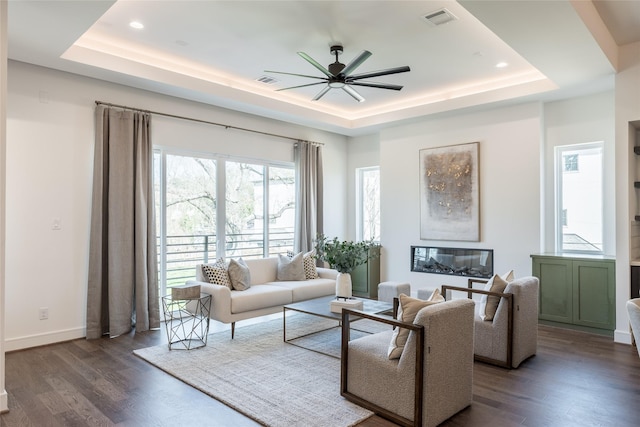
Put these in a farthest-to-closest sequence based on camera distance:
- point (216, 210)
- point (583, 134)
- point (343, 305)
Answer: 1. point (216, 210)
2. point (583, 134)
3. point (343, 305)

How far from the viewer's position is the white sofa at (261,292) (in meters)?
4.50

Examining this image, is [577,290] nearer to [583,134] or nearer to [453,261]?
[453,261]

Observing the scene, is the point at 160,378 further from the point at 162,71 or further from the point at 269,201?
the point at 269,201

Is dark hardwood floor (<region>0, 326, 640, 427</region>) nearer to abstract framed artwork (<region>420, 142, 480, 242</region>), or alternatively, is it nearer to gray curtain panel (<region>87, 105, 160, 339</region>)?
gray curtain panel (<region>87, 105, 160, 339</region>)

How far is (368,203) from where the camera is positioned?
25.9 feet

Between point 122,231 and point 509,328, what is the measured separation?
13.6ft

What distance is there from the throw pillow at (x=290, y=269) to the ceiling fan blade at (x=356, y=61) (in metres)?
2.78

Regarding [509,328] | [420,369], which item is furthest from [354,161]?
[420,369]

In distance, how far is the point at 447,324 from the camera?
105 inches

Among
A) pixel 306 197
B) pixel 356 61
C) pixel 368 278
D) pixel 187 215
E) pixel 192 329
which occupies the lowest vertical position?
pixel 192 329

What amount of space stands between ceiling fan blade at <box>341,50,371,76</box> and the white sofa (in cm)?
261

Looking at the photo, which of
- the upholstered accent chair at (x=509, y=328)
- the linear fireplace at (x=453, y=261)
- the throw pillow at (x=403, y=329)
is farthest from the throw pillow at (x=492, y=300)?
the linear fireplace at (x=453, y=261)

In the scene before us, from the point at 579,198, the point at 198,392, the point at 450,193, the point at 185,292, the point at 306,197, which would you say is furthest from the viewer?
the point at 306,197

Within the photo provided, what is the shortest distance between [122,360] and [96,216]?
167cm
